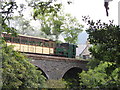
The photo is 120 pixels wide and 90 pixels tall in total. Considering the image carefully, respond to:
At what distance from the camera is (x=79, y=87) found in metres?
0.61

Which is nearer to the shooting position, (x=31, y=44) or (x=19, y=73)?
(x=19, y=73)

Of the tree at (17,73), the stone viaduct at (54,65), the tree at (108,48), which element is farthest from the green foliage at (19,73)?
the stone viaduct at (54,65)

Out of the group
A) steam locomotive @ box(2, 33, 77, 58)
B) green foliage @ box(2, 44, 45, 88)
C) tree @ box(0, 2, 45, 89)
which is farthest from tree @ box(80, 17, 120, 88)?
steam locomotive @ box(2, 33, 77, 58)

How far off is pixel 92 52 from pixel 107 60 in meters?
0.05

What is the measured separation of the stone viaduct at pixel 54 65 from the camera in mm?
5797

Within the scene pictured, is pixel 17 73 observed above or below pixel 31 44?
below

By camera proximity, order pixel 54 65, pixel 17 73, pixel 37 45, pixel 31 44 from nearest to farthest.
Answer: pixel 17 73
pixel 31 44
pixel 37 45
pixel 54 65

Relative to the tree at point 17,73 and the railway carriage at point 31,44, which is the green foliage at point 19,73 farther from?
the railway carriage at point 31,44

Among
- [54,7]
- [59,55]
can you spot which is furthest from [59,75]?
[54,7]

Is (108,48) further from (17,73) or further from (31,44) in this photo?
(31,44)

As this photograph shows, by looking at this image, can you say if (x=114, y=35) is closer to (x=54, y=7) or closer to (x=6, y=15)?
(x=54, y=7)

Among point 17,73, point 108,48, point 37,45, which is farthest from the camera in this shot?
point 37,45

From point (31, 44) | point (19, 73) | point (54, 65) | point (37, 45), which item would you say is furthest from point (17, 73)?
point (54, 65)

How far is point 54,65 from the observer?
6.27 m
